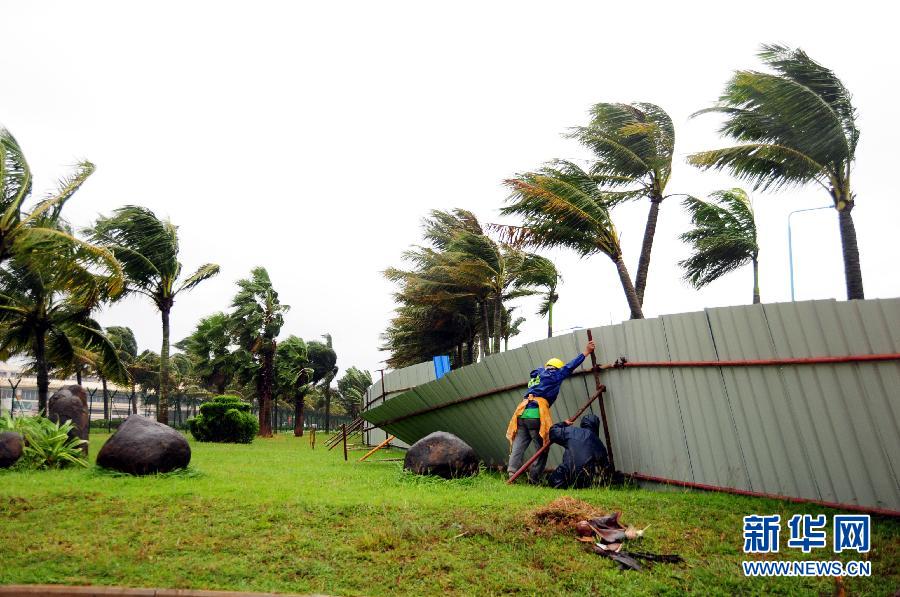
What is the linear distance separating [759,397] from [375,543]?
4174mm

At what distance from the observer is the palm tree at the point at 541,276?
74.4 ft

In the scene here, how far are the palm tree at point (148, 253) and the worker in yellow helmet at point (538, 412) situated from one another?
1708 cm

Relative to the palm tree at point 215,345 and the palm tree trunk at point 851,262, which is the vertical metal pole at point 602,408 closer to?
the palm tree trunk at point 851,262

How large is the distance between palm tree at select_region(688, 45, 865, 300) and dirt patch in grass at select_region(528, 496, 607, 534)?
841 centimetres

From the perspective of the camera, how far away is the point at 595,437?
832cm

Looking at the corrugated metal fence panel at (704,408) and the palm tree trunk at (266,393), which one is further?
the palm tree trunk at (266,393)

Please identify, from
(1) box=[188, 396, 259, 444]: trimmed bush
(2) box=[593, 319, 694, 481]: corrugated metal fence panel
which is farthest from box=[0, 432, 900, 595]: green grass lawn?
(1) box=[188, 396, 259, 444]: trimmed bush

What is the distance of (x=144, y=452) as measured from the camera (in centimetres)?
959

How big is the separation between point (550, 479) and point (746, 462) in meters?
2.57

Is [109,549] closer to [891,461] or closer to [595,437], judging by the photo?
[595,437]

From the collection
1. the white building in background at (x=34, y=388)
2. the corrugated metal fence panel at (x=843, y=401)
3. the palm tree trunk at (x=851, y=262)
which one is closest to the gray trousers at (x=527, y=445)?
the corrugated metal fence panel at (x=843, y=401)

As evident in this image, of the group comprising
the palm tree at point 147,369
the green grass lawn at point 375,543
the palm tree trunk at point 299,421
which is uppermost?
the palm tree at point 147,369

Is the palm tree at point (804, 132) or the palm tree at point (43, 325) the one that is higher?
the palm tree at point (804, 132)

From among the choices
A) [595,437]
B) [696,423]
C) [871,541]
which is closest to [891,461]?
[871,541]
